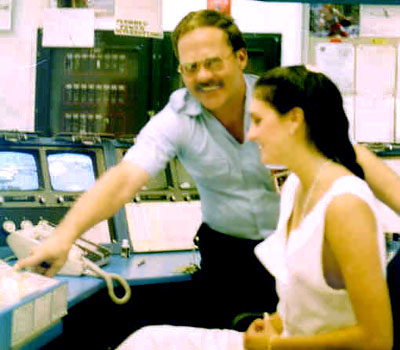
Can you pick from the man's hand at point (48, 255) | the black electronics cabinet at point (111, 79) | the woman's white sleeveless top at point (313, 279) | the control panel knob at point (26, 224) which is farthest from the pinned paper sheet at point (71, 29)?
the woman's white sleeveless top at point (313, 279)

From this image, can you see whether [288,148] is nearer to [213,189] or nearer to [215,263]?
[213,189]

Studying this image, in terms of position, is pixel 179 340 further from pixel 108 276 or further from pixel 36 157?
pixel 36 157

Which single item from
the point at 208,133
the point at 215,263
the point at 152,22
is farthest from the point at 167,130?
the point at 152,22

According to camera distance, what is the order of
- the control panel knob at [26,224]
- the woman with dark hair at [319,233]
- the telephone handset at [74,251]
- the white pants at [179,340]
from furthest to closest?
the control panel knob at [26,224] < the telephone handset at [74,251] < the white pants at [179,340] < the woman with dark hair at [319,233]

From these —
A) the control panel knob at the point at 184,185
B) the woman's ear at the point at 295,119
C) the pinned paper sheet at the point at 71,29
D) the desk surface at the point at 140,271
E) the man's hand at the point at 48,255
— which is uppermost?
the pinned paper sheet at the point at 71,29

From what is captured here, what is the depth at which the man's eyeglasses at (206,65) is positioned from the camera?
5.04ft

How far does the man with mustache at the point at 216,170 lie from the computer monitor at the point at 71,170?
579 mm

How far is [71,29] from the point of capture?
2.54 meters

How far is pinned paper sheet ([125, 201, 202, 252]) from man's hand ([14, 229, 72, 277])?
813 millimetres

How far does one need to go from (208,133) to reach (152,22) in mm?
1097

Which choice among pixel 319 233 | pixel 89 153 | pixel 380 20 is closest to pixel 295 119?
pixel 319 233

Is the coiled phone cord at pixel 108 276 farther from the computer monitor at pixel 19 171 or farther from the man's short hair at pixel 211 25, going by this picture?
the man's short hair at pixel 211 25

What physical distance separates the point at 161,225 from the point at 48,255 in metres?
0.94

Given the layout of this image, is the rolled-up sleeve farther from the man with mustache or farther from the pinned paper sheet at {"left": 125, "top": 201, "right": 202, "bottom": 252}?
the pinned paper sheet at {"left": 125, "top": 201, "right": 202, "bottom": 252}
